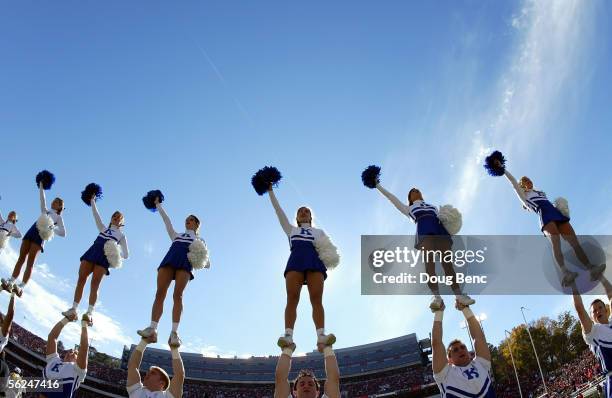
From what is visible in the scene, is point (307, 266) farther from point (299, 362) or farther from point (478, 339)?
point (299, 362)

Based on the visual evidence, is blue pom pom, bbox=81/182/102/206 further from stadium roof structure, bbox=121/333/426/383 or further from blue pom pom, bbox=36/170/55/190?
stadium roof structure, bbox=121/333/426/383

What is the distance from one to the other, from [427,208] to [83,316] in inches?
240

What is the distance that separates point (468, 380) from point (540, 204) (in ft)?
16.2

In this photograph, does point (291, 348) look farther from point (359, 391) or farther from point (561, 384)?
point (359, 391)

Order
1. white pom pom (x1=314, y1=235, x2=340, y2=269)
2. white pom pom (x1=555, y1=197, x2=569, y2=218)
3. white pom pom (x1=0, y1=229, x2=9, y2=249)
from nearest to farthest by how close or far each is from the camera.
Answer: white pom pom (x1=314, y1=235, x2=340, y2=269) → white pom pom (x1=555, y1=197, x2=569, y2=218) → white pom pom (x1=0, y1=229, x2=9, y2=249)

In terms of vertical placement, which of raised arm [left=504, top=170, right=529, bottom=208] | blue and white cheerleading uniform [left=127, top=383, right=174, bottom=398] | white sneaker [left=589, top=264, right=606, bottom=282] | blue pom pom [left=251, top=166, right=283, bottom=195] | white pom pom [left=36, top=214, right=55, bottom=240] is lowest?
blue and white cheerleading uniform [left=127, top=383, right=174, bottom=398]

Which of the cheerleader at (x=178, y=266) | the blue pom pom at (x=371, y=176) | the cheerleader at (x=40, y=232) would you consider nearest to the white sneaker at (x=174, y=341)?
the cheerleader at (x=178, y=266)

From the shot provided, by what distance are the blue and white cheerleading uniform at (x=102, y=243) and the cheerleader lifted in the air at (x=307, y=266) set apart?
3.63 meters

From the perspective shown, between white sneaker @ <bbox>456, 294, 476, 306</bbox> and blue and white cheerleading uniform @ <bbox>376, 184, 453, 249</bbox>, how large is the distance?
50.6 inches

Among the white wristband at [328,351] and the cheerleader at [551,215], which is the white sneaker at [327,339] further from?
the cheerleader at [551,215]

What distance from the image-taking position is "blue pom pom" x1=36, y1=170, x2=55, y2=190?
1004 centimetres

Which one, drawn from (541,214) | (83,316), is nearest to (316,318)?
(83,316)

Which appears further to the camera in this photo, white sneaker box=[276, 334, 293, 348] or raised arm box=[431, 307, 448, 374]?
white sneaker box=[276, 334, 293, 348]

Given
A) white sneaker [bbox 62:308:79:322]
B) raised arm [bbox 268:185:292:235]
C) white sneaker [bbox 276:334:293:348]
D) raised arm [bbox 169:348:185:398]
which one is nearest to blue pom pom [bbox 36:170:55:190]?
white sneaker [bbox 62:308:79:322]
